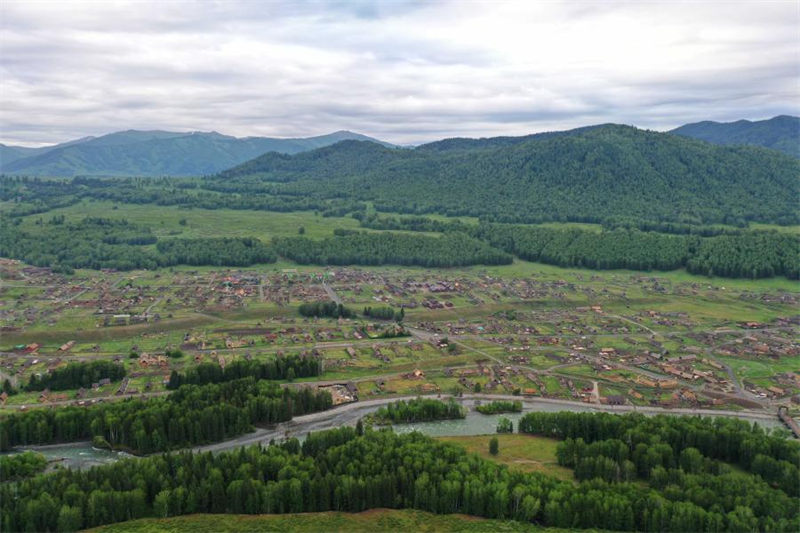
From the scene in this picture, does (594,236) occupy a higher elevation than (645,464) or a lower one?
higher

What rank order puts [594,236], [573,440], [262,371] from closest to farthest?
1. [573,440]
2. [262,371]
3. [594,236]

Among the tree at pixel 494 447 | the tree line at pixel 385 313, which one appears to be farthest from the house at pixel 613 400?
the tree line at pixel 385 313

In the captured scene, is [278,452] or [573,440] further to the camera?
[573,440]

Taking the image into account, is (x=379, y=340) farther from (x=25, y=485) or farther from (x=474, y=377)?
(x=25, y=485)

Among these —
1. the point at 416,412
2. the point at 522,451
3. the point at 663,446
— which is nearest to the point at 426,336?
the point at 416,412

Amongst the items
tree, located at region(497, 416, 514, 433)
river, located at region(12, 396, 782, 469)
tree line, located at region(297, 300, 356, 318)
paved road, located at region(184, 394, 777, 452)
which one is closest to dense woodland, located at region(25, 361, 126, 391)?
river, located at region(12, 396, 782, 469)

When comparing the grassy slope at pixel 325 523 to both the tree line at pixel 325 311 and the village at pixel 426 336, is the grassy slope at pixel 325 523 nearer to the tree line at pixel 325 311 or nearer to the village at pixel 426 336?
the village at pixel 426 336

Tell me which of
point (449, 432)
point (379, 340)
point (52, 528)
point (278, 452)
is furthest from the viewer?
point (379, 340)

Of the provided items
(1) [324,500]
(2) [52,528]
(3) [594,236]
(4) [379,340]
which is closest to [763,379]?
(4) [379,340]

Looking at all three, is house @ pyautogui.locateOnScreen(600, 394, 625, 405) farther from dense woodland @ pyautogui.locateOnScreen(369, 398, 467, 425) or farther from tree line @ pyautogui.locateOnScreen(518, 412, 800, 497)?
dense woodland @ pyautogui.locateOnScreen(369, 398, 467, 425)
